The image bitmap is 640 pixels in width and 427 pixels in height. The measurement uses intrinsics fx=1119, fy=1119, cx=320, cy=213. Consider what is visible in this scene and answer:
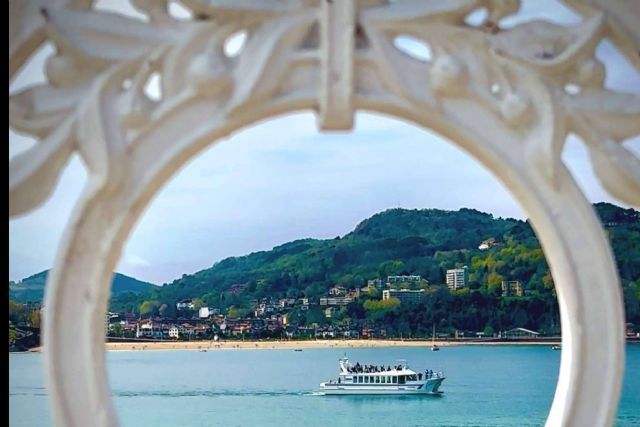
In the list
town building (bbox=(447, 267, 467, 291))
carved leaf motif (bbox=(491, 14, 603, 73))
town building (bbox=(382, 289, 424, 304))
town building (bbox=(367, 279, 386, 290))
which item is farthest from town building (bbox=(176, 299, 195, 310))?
carved leaf motif (bbox=(491, 14, 603, 73))

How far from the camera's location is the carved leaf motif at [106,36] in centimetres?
212

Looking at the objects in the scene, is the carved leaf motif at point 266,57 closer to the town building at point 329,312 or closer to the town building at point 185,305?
the town building at point 185,305

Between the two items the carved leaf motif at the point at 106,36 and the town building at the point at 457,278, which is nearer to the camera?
the carved leaf motif at the point at 106,36

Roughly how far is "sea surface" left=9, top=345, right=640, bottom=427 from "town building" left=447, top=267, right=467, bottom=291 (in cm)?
198

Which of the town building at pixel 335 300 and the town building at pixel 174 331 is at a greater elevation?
the town building at pixel 335 300

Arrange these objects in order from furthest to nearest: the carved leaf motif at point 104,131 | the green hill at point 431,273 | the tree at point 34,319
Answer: the green hill at point 431,273 < the tree at point 34,319 < the carved leaf motif at point 104,131

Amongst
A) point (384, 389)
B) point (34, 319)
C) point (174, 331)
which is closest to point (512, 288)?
point (384, 389)

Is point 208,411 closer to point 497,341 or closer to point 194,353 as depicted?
point 194,353

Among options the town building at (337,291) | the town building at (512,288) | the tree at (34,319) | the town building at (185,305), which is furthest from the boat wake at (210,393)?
the tree at (34,319)

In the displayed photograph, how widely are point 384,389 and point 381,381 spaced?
0.37 metres

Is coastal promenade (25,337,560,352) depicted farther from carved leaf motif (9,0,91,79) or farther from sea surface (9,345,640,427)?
carved leaf motif (9,0,91,79)

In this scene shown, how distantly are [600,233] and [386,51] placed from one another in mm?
534

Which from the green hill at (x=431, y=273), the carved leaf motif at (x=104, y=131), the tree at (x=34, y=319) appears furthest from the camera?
the green hill at (x=431, y=273)

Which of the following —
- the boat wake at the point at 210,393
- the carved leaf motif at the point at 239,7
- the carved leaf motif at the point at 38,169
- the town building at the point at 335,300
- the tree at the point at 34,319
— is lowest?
the boat wake at the point at 210,393
